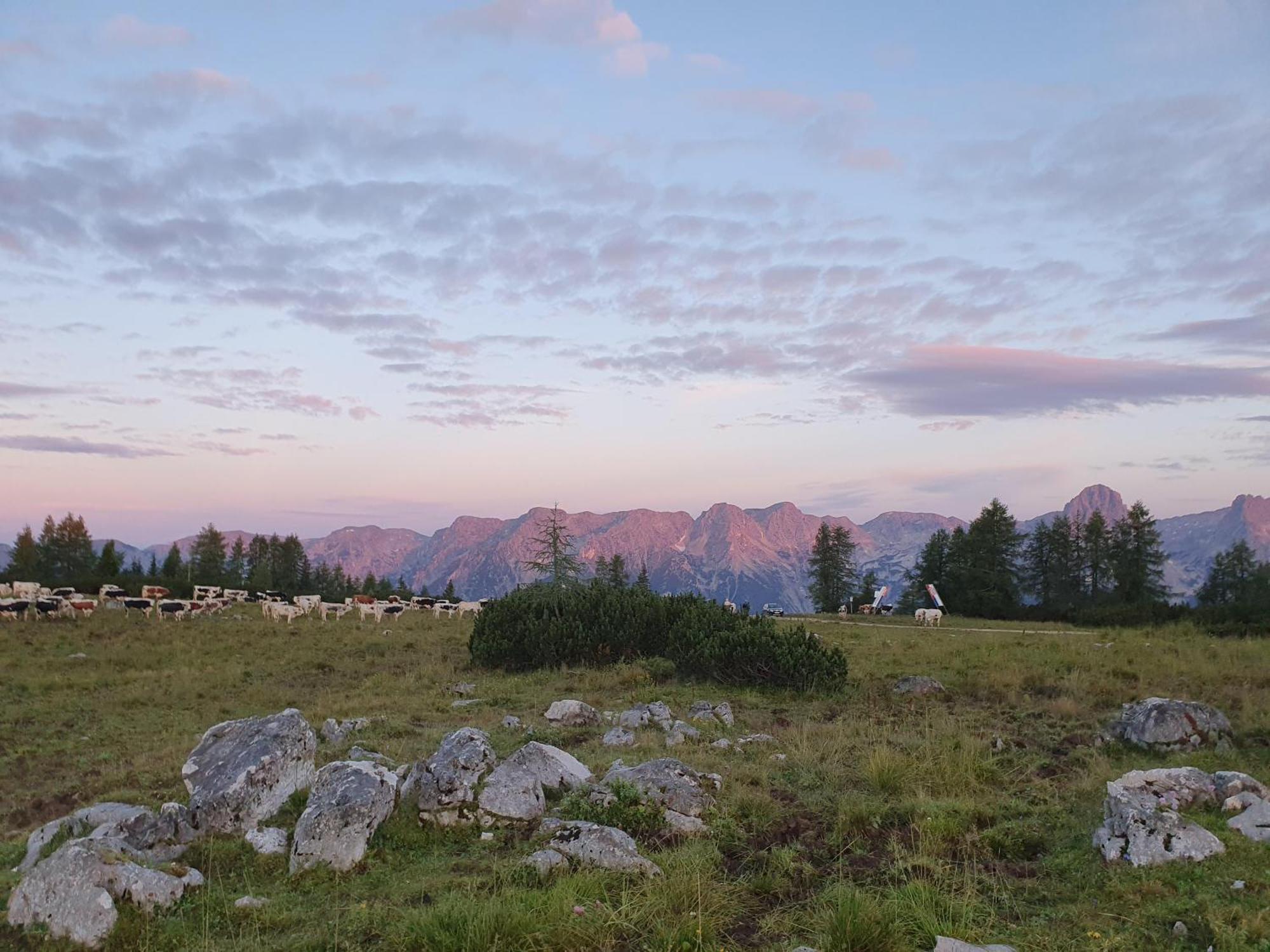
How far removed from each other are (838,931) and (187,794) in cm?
867

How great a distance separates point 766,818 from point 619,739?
4428mm

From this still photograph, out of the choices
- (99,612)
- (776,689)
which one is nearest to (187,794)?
(776,689)

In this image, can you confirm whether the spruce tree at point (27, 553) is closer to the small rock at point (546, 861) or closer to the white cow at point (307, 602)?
the white cow at point (307, 602)

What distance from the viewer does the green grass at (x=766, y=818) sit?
19.0 ft

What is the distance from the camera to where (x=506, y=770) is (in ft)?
29.7

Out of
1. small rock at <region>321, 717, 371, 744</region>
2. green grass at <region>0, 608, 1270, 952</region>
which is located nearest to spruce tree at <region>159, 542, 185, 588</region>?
green grass at <region>0, 608, 1270, 952</region>

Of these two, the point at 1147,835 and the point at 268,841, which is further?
the point at 268,841

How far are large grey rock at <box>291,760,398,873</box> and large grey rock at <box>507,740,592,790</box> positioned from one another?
1551 mm

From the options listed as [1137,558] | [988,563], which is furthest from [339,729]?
[1137,558]

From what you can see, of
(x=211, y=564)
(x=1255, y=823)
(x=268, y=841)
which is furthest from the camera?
(x=211, y=564)

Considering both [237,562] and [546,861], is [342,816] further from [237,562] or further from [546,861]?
[237,562]

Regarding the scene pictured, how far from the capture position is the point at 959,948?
209 inches

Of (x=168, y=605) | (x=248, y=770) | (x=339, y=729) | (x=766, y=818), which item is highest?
(x=248, y=770)

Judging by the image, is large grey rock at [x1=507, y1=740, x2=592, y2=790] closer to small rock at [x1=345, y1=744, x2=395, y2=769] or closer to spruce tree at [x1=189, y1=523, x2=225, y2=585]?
small rock at [x1=345, y1=744, x2=395, y2=769]
